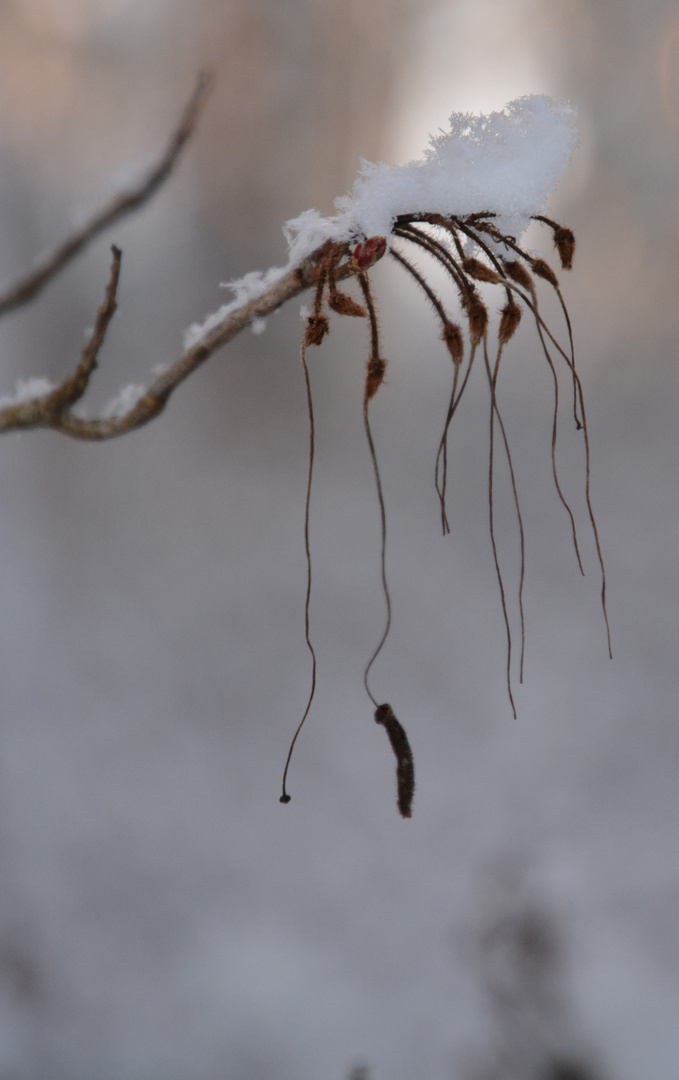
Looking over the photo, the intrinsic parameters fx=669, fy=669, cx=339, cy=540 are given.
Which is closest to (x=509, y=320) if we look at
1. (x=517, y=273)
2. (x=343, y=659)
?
(x=517, y=273)

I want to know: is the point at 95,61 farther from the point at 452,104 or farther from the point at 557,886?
the point at 557,886

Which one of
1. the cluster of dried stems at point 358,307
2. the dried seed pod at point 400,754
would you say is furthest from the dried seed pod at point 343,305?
the dried seed pod at point 400,754

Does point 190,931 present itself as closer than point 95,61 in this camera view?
No

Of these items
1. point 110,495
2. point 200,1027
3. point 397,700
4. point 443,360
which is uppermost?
point 443,360

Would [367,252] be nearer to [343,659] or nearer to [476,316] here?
[476,316]

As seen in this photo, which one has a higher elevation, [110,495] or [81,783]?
[110,495]

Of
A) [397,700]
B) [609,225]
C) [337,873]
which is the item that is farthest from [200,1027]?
[609,225]

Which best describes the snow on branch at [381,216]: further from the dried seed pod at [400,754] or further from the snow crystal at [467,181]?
the dried seed pod at [400,754]
